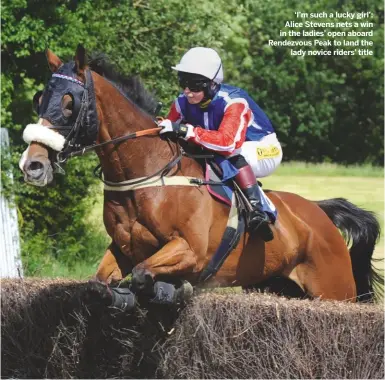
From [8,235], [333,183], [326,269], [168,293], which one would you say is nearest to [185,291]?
[168,293]

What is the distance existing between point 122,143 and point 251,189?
1.02 m

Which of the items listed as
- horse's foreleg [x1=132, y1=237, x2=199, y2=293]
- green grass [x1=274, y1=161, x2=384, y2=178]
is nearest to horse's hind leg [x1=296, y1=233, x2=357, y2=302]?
horse's foreleg [x1=132, y1=237, x2=199, y2=293]

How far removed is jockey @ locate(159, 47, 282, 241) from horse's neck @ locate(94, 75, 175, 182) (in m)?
0.18

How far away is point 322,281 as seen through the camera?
7.39m

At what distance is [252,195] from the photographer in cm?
659

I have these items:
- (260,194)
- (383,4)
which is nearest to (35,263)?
(260,194)

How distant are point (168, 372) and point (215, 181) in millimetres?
1405

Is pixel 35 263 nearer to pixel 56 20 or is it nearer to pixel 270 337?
pixel 56 20

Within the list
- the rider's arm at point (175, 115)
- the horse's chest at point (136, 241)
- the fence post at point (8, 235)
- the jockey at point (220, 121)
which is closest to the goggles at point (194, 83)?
the jockey at point (220, 121)

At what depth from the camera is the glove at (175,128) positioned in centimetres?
629

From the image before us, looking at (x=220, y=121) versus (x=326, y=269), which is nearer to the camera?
(x=220, y=121)

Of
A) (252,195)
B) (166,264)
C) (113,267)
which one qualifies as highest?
(252,195)

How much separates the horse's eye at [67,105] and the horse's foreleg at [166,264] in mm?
1086

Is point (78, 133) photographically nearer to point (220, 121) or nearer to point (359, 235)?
point (220, 121)
